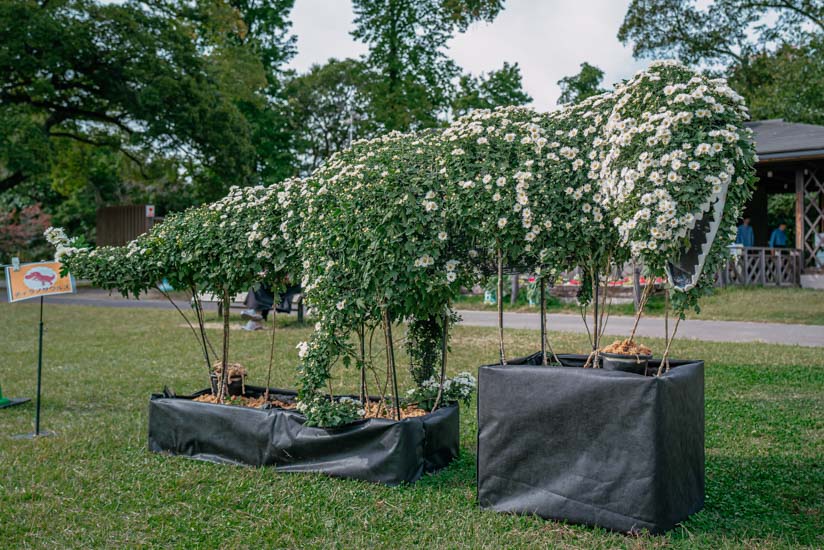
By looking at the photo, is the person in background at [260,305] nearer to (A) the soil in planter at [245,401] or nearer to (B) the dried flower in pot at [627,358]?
(A) the soil in planter at [245,401]

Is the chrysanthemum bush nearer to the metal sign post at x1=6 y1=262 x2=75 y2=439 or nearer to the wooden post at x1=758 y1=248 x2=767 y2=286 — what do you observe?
the metal sign post at x1=6 y1=262 x2=75 y2=439

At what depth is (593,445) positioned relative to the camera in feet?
13.4

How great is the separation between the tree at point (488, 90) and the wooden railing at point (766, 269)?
51.0 ft

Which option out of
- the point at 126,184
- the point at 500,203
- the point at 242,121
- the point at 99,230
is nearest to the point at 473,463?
the point at 500,203

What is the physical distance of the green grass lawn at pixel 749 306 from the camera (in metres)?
14.8

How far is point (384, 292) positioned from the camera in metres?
4.81

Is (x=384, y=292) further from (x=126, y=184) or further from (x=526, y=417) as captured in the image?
(x=126, y=184)

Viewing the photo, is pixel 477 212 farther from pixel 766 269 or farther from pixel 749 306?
pixel 766 269

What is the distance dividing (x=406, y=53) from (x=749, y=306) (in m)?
19.9

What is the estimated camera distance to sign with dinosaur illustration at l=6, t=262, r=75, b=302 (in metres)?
6.51

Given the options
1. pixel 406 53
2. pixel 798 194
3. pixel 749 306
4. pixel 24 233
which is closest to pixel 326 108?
pixel 406 53

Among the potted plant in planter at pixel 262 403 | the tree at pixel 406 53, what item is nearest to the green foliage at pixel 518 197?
the potted plant in planter at pixel 262 403

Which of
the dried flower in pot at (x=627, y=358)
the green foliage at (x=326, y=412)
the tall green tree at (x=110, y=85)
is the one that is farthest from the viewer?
the tall green tree at (x=110, y=85)

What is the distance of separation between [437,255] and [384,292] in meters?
0.46
